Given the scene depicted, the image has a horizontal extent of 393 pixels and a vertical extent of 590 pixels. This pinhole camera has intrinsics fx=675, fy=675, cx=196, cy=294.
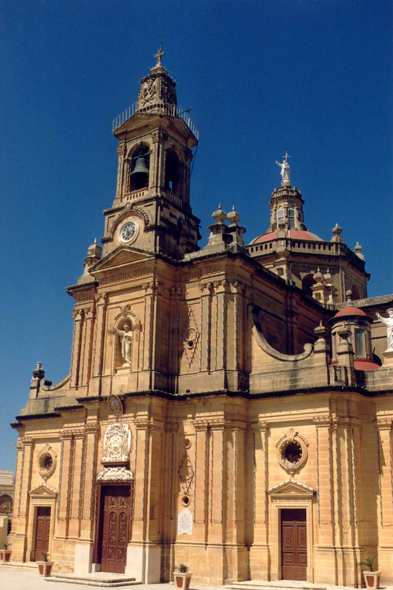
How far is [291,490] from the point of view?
25.8 m

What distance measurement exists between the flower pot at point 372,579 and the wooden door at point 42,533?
625 inches

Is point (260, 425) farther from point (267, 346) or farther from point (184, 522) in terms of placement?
point (184, 522)

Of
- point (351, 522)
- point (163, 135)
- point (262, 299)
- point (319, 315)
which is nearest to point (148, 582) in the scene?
point (351, 522)

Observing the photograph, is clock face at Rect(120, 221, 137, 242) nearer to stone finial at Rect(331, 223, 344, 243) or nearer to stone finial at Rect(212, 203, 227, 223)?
stone finial at Rect(212, 203, 227, 223)

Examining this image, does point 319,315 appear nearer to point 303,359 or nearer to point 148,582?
point 303,359

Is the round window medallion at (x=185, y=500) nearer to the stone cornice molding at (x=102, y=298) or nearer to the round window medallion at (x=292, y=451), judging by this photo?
the round window medallion at (x=292, y=451)

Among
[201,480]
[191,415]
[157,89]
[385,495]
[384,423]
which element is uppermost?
[157,89]

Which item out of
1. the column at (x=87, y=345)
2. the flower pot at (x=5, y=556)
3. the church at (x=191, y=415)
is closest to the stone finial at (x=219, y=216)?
the church at (x=191, y=415)

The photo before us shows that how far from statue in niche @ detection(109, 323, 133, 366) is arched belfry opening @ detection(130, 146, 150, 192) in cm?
741

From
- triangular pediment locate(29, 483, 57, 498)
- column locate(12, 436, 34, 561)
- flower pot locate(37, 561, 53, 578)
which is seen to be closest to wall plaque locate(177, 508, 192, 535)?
flower pot locate(37, 561, 53, 578)

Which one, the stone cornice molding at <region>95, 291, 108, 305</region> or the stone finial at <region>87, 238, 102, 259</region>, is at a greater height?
the stone finial at <region>87, 238, 102, 259</region>

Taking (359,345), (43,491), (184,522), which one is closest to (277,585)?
(184,522)

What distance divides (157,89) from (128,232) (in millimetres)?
8016

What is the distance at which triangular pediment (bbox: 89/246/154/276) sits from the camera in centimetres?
3000
